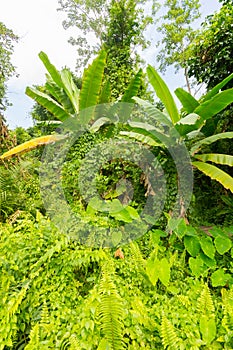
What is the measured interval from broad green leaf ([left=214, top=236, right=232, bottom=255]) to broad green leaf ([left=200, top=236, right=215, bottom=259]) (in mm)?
50

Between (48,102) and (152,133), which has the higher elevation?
(48,102)

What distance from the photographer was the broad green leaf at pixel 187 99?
2799mm

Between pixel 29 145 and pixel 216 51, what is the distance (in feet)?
10.1

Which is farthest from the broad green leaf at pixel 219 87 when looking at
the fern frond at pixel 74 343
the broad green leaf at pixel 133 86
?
the fern frond at pixel 74 343

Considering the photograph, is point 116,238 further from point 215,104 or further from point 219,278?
point 215,104

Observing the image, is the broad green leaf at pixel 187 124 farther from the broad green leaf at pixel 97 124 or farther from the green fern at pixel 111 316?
the green fern at pixel 111 316

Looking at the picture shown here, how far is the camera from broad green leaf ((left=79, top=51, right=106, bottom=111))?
3.41 m

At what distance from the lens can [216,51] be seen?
3.31 m

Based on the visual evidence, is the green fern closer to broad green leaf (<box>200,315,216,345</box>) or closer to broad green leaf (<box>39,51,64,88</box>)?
broad green leaf (<box>200,315,216,345</box>)

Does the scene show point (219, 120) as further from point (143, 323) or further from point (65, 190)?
point (143, 323)

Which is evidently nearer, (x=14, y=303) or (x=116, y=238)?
(x=14, y=303)

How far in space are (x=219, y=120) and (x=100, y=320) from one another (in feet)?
11.0

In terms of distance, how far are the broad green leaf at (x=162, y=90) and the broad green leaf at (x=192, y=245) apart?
1.60 m

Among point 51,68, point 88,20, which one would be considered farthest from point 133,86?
A: point 88,20
